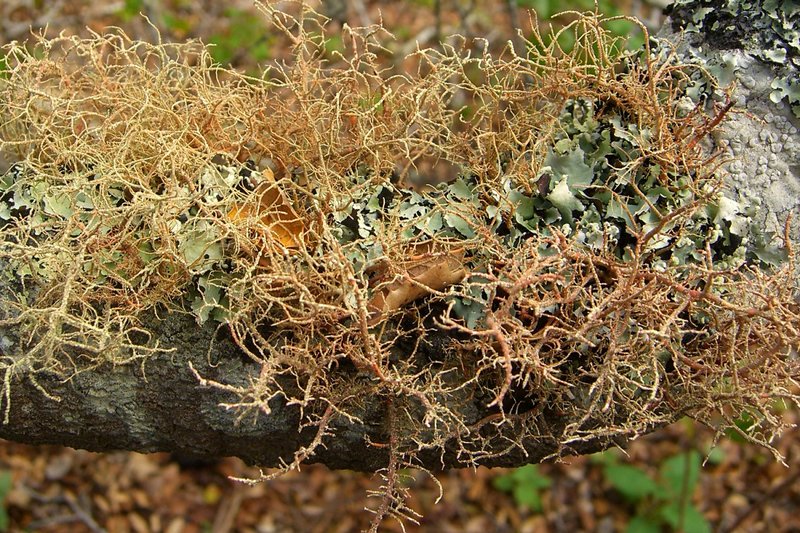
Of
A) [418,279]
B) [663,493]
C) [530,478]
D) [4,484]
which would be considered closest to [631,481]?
[663,493]

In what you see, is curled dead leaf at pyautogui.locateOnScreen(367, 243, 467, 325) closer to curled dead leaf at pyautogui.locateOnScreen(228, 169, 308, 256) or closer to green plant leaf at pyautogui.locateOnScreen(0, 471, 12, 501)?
curled dead leaf at pyautogui.locateOnScreen(228, 169, 308, 256)

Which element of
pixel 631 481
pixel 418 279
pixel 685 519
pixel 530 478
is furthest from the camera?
pixel 530 478

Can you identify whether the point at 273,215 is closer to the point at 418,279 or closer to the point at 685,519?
the point at 418,279

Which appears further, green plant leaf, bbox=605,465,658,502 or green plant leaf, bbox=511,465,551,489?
green plant leaf, bbox=511,465,551,489

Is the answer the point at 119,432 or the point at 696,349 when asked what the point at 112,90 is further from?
the point at 696,349

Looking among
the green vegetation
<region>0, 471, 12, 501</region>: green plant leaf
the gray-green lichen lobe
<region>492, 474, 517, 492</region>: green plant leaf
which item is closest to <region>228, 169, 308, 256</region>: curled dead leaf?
the gray-green lichen lobe

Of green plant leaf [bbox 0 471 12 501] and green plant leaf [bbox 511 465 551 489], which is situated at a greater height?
green plant leaf [bbox 0 471 12 501]

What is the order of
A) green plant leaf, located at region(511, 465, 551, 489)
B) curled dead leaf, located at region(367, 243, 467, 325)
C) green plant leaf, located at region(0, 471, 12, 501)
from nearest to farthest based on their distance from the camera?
curled dead leaf, located at region(367, 243, 467, 325) → green plant leaf, located at region(0, 471, 12, 501) → green plant leaf, located at region(511, 465, 551, 489)
